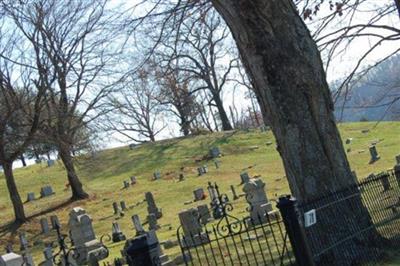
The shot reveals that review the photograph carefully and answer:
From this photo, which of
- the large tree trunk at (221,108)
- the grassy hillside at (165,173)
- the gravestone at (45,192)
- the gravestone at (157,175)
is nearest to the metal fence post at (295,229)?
the grassy hillside at (165,173)

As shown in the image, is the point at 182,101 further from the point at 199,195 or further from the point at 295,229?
the point at 295,229

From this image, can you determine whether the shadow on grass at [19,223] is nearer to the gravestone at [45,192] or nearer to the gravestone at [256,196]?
the gravestone at [45,192]

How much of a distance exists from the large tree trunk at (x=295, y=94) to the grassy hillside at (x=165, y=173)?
18.8ft

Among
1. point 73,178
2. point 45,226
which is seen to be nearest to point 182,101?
point 73,178

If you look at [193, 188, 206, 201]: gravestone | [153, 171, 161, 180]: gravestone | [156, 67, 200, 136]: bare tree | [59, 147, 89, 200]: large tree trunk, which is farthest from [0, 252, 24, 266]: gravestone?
[156, 67, 200, 136]: bare tree

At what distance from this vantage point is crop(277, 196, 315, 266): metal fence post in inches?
227

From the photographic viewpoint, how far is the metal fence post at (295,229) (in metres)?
5.76

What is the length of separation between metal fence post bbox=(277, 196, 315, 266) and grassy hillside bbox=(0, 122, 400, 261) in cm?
703

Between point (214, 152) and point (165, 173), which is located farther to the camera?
point (214, 152)

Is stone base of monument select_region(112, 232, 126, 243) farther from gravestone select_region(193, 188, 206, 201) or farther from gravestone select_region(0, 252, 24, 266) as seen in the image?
gravestone select_region(0, 252, 24, 266)

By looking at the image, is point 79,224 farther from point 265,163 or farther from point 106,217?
point 265,163

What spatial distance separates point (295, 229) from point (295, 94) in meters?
2.38

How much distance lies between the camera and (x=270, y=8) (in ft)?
25.0

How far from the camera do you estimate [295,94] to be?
7.62 m
